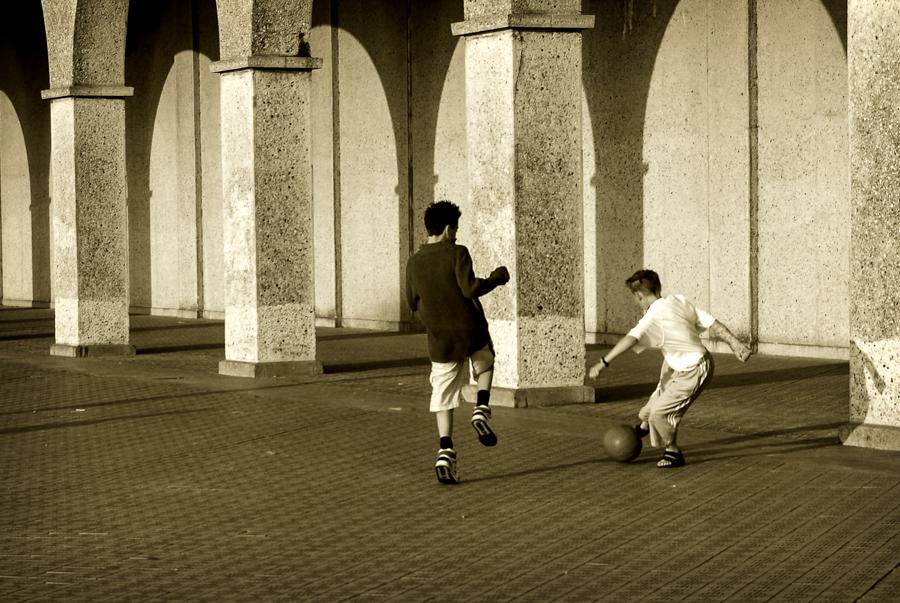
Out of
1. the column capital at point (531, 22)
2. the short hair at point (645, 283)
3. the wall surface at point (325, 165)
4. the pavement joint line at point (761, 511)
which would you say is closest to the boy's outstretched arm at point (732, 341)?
the short hair at point (645, 283)

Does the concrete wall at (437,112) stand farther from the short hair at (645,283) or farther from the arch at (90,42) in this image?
the short hair at (645,283)

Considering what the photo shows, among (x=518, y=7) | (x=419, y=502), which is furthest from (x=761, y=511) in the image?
(x=518, y=7)

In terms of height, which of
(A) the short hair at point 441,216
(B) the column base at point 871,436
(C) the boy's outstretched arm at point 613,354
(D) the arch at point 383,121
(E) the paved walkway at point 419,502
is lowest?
(E) the paved walkway at point 419,502

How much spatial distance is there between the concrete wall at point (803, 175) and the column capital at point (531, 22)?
4.61 m

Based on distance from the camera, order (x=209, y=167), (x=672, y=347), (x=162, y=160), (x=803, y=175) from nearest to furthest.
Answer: (x=672, y=347) < (x=803, y=175) < (x=209, y=167) < (x=162, y=160)

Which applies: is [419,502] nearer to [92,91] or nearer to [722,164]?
[722,164]

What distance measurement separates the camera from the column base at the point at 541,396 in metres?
13.5

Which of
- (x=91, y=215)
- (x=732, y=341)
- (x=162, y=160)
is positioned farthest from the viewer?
(x=162, y=160)

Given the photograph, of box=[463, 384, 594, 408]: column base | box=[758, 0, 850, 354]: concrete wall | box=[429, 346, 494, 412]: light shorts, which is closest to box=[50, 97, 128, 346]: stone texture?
box=[758, 0, 850, 354]: concrete wall

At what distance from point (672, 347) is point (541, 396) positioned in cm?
308

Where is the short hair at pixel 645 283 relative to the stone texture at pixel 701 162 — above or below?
below

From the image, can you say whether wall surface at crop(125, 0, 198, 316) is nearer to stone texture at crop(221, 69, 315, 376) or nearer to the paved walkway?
stone texture at crop(221, 69, 315, 376)

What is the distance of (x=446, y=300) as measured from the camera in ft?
33.3

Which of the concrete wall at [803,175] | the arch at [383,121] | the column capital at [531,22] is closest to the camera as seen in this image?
the column capital at [531,22]
